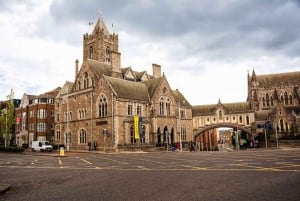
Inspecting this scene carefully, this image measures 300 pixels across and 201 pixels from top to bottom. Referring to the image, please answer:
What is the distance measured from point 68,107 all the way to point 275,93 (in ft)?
186

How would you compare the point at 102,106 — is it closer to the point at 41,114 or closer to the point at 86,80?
the point at 86,80

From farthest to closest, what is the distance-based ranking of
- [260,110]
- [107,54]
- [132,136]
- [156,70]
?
[260,110]
[107,54]
[156,70]
[132,136]

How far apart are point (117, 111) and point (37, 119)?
104 feet

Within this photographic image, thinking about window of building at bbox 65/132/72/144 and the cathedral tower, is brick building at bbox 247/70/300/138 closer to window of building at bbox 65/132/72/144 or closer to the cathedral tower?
the cathedral tower

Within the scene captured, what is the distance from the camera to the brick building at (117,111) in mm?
46750

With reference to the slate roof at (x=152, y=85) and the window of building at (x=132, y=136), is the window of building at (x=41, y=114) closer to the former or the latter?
the slate roof at (x=152, y=85)

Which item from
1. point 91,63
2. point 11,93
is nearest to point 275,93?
point 91,63

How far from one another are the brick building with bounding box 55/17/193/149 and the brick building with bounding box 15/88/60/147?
1027cm

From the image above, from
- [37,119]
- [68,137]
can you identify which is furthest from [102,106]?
[37,119]

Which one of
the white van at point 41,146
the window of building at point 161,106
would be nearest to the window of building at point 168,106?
the window of building at point 161,106

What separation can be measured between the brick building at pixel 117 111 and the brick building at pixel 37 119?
10267 mm

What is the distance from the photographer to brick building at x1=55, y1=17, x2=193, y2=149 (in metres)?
46.8

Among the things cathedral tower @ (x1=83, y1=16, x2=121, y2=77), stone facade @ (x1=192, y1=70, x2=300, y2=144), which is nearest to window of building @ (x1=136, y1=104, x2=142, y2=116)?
cathedral tower @ (x1=83, y1=16, x2=121, y2=77)

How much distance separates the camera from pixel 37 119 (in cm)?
6875
